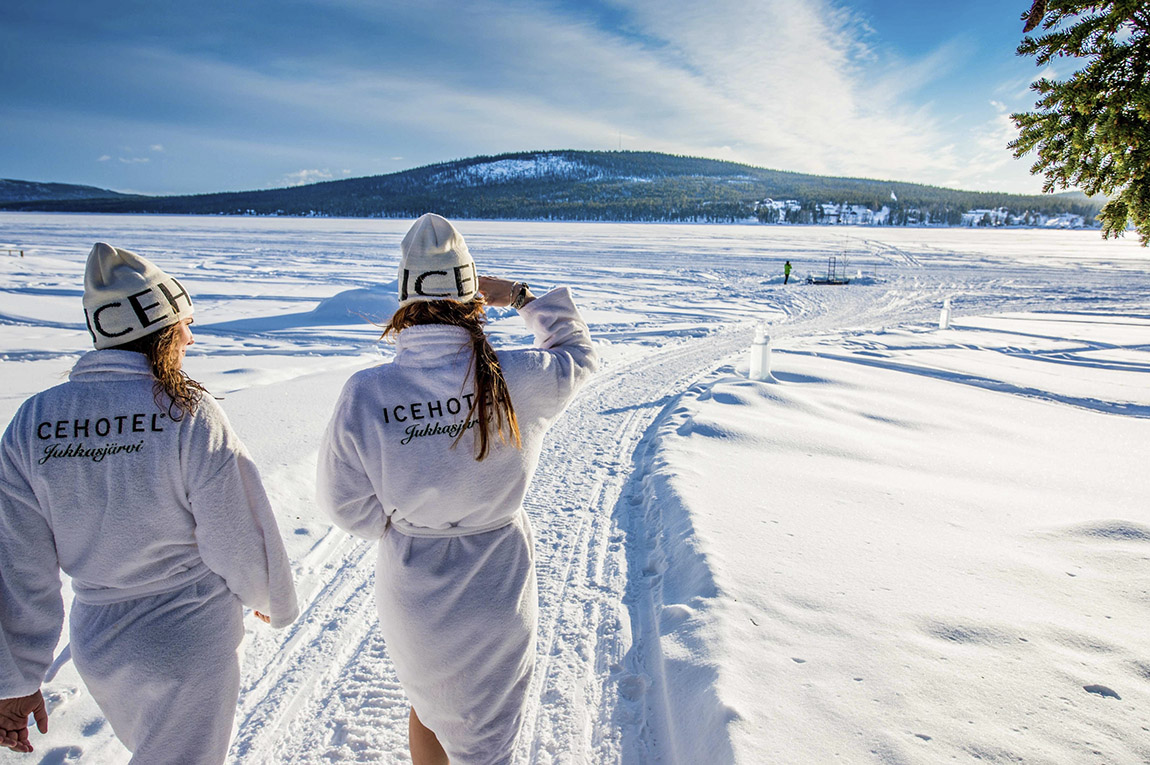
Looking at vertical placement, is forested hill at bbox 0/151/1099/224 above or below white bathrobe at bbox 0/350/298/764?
above

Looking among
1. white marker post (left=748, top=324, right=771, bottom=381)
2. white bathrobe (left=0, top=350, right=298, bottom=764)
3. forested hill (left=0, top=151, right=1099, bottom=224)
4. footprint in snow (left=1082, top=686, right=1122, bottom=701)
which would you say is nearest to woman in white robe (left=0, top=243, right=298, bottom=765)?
white bathrobe (left=0, top=350, right=298, bottom=764)

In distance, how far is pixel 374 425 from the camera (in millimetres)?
1345

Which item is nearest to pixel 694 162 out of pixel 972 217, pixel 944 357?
pixel 972 217

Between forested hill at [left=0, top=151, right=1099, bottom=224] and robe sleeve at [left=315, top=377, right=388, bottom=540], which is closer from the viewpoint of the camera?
robe sleeve at [left=315, top=377, right=388, bottom=540]

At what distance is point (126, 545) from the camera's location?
4.45 feet

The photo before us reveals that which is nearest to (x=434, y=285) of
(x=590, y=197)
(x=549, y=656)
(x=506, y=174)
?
(x=549, y=656)

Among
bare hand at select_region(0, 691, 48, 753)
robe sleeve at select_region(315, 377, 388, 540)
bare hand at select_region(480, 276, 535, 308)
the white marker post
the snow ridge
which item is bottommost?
bare hand at select_region(0, 691, 48, 753)

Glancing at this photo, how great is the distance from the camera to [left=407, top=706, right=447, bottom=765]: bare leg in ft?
5.27

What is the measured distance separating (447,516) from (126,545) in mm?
749

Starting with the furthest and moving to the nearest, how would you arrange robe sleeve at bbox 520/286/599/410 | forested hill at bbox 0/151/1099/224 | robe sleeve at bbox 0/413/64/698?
forested hill at bbox 0/151/1099/224
robe sleeve at bbox 520/286/599/410
robe sleeve at bbox 0/413/64/698

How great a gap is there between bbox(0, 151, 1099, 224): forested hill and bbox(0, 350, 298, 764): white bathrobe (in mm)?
100033

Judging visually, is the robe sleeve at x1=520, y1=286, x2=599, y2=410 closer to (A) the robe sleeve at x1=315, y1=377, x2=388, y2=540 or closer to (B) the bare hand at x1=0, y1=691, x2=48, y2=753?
(A) the robe sleeve at x1=315, y1=377, x2=388, y2=540

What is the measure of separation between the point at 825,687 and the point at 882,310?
1597cm

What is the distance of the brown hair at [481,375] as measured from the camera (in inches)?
54.5
